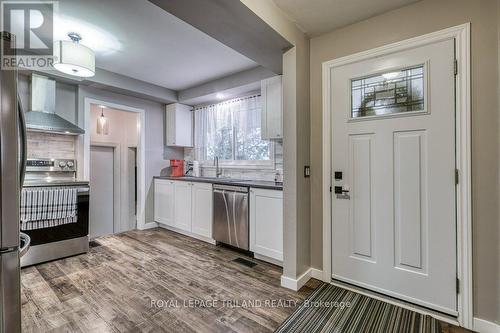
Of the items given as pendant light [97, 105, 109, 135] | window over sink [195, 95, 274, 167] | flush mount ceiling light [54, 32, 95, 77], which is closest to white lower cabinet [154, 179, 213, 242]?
window over sink [195, 95, 274, 167]

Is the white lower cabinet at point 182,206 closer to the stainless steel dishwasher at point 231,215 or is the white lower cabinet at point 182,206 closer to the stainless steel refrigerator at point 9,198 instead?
the stainless steel dishwasher at point 231,215

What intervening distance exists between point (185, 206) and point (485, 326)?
11.5 feet

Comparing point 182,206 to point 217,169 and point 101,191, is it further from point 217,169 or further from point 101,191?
point 101,191

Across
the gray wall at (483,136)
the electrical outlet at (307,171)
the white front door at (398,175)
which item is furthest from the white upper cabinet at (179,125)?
the gray wall at (483,136)

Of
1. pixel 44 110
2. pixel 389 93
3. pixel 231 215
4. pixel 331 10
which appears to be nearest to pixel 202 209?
pixel 231 215

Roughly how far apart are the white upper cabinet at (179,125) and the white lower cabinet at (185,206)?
32.2 inches

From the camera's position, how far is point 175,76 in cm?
368

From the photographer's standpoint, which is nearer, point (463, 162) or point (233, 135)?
point (463, 162)

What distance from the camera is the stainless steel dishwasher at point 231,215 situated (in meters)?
3.00

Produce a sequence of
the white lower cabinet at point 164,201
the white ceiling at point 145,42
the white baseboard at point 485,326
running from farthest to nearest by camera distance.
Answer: the white lower cabinet at point 164,201, the white ceiling at point 145,42, the white baseboard at point 485,326

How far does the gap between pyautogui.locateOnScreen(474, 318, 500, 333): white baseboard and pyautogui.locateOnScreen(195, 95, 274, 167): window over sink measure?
255cm

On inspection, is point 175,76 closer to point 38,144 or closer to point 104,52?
point 104,52

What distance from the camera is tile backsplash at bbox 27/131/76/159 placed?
315cm

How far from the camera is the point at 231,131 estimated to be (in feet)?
13.3
